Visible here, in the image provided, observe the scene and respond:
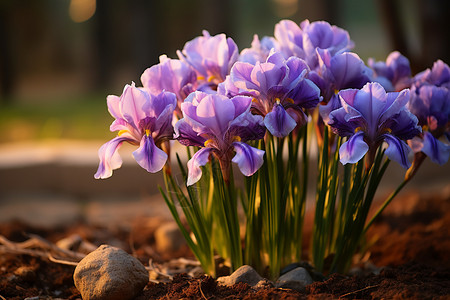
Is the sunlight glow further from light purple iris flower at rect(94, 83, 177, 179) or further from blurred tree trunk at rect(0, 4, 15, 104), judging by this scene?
light purple iris flower at rect(94, 83, 177, 179)

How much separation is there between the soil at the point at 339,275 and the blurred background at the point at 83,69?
1.47ft

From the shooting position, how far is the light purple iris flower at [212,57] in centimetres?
141

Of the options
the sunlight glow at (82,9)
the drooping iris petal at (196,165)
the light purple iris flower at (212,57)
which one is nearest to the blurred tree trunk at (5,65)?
the sunlight glow at (82,9)

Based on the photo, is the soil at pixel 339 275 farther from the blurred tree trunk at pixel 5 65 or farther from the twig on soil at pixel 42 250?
the blurred tree trunk at pixel 5 65

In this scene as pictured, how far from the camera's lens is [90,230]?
237 centimetres

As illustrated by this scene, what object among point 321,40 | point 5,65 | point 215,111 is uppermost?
point 321,40

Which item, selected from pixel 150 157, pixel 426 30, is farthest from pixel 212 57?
pixel 426 30

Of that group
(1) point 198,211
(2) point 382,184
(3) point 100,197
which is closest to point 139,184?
Answer: (3) point 100,197

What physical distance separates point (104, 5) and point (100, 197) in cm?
766

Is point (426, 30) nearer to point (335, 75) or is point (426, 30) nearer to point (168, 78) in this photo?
point (335, 75)

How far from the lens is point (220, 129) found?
117 cm

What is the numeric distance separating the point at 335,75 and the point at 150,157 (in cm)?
51

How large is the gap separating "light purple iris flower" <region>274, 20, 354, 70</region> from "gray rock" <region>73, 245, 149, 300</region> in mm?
710

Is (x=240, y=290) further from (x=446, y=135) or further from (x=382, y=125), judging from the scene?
(x=446, y=135)
